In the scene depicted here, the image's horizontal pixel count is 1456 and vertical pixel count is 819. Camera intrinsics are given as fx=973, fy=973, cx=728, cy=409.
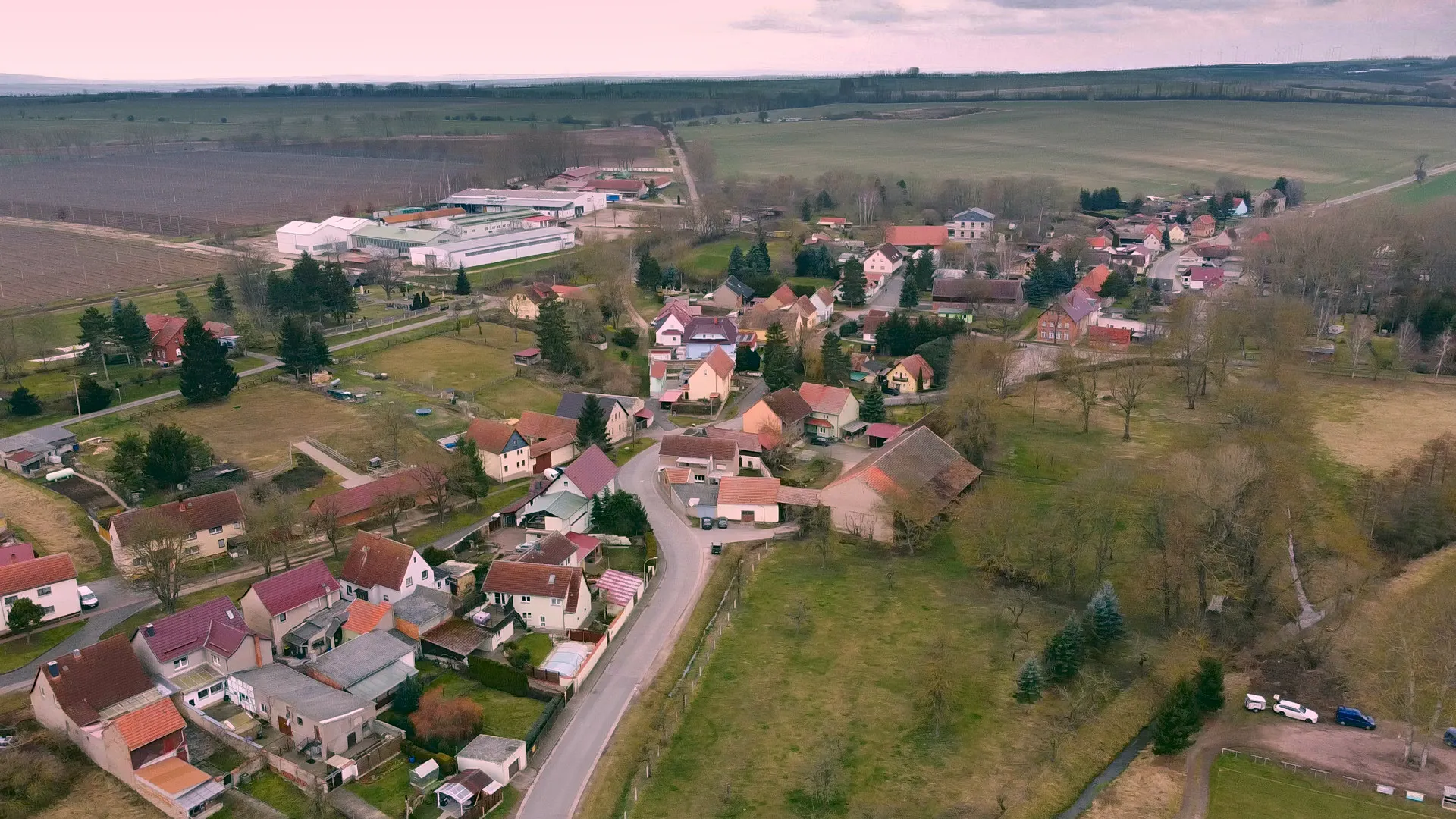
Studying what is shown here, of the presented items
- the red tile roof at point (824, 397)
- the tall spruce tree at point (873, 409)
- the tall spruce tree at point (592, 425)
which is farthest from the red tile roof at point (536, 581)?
the tall spruce tree at point (873, 409)

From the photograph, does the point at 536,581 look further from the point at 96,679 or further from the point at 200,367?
the point at 200,367

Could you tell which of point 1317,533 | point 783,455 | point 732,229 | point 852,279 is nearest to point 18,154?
point 732,229

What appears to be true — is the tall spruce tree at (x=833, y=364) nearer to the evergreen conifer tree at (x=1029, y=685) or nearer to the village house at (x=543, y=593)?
the village house at (x=543, y=593)

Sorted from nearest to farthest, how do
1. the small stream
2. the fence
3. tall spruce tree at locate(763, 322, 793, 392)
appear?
the small stream, the fence, tall spruce tree at locate(763, 322, 793, 392)

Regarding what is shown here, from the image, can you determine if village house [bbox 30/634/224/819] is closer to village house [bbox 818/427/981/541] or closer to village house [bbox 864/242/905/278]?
village house [bbox 818/427/981/541]

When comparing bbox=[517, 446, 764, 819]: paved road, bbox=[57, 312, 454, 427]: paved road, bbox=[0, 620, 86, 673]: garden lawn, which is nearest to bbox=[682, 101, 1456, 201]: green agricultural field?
bbox=[57, 312, 454, 427]: paved road

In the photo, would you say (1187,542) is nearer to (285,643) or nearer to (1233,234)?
(285,643)

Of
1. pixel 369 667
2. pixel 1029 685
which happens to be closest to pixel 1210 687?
pixel 1029 685
